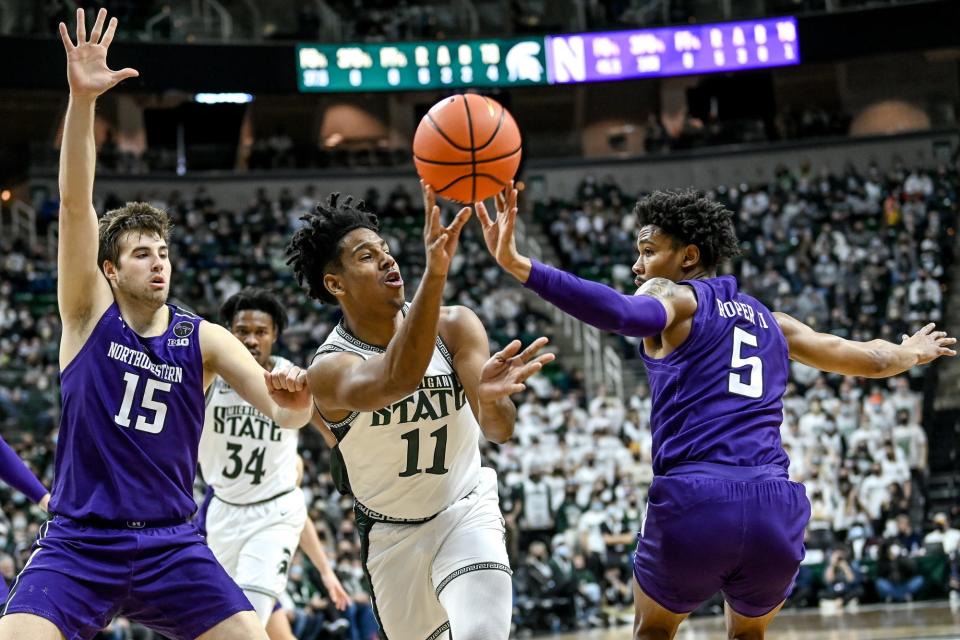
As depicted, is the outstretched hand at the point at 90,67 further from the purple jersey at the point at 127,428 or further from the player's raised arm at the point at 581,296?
the player's raised arm at the point at 581,296

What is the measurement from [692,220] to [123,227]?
2560mm

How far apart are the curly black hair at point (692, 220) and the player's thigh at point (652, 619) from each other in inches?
62.1

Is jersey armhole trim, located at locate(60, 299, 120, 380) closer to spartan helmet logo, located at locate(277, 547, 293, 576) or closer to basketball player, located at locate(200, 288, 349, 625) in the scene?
basketball player, located at locate(200, 288, 349, 625)

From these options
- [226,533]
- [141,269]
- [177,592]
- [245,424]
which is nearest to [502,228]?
[141,269]

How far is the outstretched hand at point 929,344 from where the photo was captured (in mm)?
5652

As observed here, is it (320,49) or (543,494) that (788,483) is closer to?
(543,494)

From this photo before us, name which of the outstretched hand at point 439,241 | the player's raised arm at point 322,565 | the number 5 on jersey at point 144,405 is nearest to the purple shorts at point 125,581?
the number 5 on jersey at point 144,405

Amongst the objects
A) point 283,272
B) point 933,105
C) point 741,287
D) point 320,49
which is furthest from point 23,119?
point 933,105

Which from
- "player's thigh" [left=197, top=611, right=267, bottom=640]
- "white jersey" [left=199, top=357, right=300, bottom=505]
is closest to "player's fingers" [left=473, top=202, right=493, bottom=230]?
"player's thigh" [left=197, top=611, right=267, bottom=640]

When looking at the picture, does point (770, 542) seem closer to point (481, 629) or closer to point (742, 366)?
point (742, 366)

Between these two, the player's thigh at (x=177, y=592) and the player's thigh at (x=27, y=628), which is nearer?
the player's thigh at (x=27, y=628)

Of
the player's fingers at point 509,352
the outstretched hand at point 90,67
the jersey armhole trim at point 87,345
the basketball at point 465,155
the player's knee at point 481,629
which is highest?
the outstretched hand at point 90,67

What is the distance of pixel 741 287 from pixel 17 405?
1369 cm

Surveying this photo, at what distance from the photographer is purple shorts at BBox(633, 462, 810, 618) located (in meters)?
4.74
